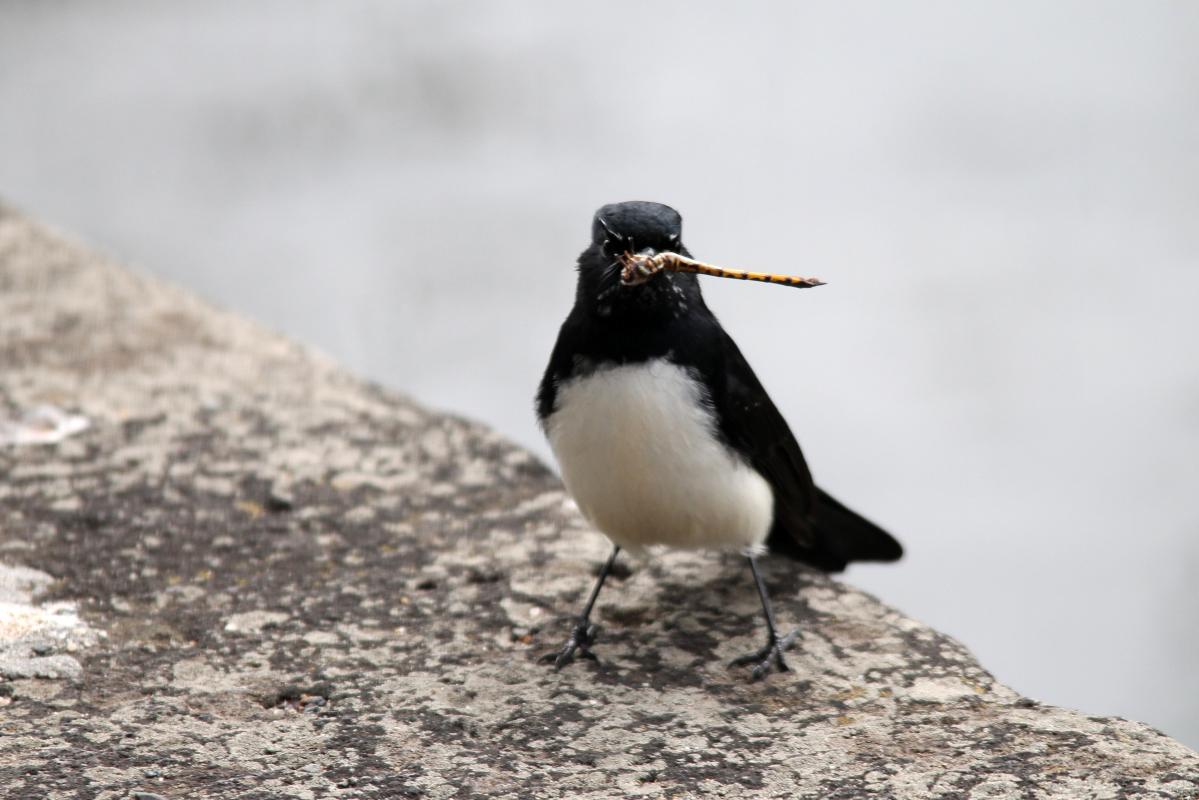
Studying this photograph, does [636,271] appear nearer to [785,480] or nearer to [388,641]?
[785,480]

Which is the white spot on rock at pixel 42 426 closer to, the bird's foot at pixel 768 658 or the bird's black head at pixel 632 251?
the bird's black head at pixel 632 251

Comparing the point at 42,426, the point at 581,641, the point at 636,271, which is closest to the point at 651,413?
the point at 636,271

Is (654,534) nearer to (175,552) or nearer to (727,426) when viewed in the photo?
(727,426)

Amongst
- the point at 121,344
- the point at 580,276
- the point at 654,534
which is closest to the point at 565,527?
the point at 654,534

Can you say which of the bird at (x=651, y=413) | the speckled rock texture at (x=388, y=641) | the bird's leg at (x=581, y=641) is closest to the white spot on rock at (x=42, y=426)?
the speckled rock texture at (x=388, y=641)

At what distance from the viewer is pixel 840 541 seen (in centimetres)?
379

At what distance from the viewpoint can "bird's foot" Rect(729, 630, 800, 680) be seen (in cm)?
314

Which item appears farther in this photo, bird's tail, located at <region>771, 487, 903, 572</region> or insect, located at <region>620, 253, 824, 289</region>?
bird's tail, located at <region>771, 487, 903, 572</region>

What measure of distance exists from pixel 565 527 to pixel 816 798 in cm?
137

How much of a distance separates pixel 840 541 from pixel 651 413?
78cm

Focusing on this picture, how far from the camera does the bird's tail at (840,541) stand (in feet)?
12.3

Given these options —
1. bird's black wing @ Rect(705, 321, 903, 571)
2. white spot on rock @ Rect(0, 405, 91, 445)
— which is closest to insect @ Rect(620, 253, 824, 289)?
bird's black wing @ Rect(705, 321, 903, 571)

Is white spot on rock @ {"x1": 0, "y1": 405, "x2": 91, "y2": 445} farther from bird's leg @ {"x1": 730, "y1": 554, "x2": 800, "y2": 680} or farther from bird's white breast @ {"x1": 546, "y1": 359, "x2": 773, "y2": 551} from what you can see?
bird's leg @ {"x1": 730, "y1": 554, "x2": 800, "y2": 680}

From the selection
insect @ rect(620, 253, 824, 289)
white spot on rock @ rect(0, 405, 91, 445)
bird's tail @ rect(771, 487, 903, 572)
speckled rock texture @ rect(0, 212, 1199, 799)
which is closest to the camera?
speckled rock texture @ rect(0, 212, 1199, 799)
